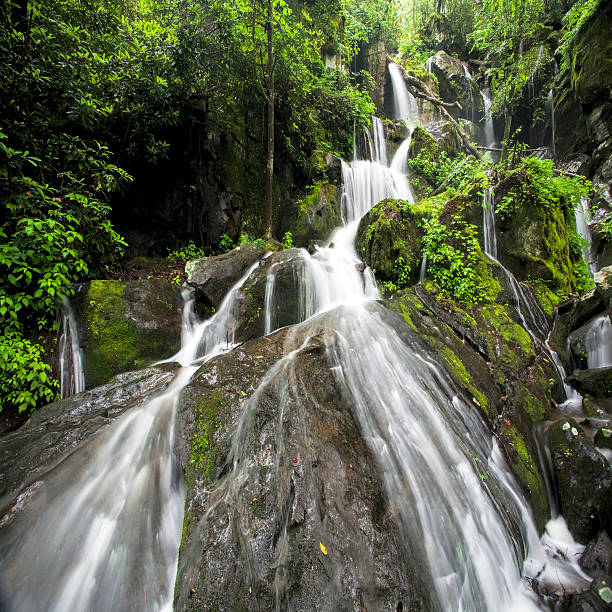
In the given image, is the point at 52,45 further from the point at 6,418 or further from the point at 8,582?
the point at 8,582

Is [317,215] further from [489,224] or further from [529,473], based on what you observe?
[529,473]

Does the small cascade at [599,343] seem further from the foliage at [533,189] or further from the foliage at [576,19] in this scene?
the foliage at [576,19]

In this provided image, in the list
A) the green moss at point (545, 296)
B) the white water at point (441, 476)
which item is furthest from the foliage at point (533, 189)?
the white water at point (441, 476)

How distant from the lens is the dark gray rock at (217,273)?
544 cm

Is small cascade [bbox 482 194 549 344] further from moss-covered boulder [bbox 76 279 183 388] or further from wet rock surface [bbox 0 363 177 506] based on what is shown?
moss-covered boulder [bbox 76 279 183 388]

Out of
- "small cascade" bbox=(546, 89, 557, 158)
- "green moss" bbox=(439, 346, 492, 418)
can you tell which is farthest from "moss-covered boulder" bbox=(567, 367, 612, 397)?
"small cascade" bbox=(546, 89, 557, 158)

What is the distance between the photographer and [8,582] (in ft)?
6.75

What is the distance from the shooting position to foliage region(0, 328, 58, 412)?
3.55 metres

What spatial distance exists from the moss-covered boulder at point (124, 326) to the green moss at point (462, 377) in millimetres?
4396

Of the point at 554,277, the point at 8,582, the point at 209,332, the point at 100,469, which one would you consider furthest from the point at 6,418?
the point at 554,277

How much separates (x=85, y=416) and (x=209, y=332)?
7.28 ft

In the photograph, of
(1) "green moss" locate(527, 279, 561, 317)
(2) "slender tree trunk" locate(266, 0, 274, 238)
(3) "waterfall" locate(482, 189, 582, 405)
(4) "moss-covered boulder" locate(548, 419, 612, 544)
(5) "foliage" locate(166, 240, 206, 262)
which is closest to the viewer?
(4) "moss-covered boulder" locate(548, 419, 612, 544)

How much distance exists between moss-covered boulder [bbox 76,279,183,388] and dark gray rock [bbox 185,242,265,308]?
543mm

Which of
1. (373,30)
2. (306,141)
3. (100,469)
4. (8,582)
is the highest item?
(373,30)
